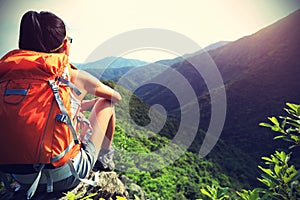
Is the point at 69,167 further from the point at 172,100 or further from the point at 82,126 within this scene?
the point at 172,100

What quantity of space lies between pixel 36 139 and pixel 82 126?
613mm

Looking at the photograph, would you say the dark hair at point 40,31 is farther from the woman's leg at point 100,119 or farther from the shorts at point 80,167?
the shorts at point 80,167

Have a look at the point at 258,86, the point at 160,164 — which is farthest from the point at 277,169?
the point at 258,86

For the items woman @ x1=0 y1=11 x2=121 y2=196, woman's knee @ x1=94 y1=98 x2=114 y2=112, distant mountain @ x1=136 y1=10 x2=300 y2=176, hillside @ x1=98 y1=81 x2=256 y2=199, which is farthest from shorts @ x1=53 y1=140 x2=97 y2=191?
distant mountain @ x1=136 y1=10 x2=300 y2=176

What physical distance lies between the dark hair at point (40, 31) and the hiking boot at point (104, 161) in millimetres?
982

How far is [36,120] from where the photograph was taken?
5.12ft

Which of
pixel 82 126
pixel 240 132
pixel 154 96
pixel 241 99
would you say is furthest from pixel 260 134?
pixel 154 96

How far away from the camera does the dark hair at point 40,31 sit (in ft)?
5.69

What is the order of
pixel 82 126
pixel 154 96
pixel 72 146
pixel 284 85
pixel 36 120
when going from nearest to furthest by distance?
pixel 36 120, pixel 72 146, pixel 82 126, pixel 284 85, pixel 154 96

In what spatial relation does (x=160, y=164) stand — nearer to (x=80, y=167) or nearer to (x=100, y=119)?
(x=100, y=119)

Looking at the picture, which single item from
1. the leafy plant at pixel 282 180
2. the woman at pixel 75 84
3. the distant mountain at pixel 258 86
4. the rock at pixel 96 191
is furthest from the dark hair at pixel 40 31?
the distant mountain at pixel 258 86

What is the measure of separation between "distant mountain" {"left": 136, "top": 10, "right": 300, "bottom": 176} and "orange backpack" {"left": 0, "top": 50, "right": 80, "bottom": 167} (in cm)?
747

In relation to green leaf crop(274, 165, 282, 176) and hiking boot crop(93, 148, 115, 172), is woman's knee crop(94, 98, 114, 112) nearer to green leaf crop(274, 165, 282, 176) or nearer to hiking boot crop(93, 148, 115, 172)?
hiking boot crop(93, 148, 115, 172)

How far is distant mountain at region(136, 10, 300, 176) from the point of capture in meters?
14.7
